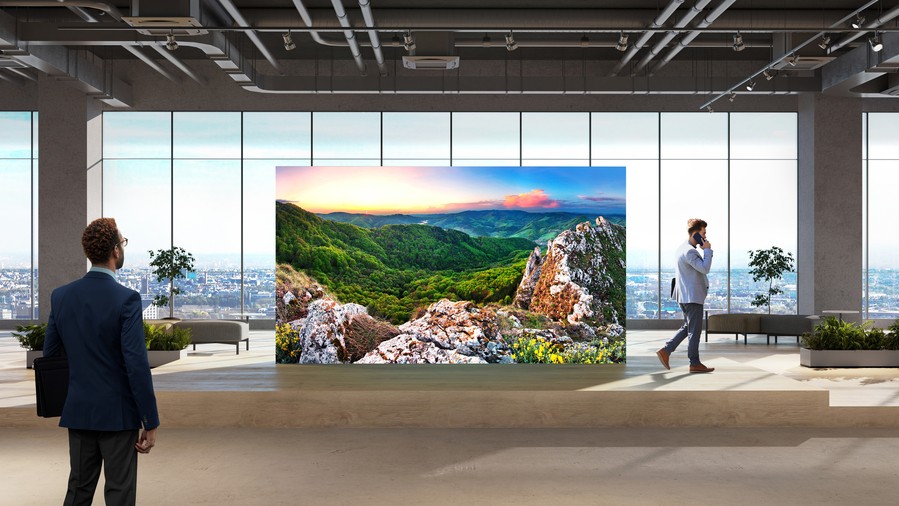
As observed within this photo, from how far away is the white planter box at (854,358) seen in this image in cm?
1084

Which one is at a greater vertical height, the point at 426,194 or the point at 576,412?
the point at 426,194

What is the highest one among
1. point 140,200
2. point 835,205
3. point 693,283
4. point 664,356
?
point 140,200

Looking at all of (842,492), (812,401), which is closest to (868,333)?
(812,401)

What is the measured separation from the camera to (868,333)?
1122 centimetres

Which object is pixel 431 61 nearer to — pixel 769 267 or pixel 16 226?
pixel 769 267

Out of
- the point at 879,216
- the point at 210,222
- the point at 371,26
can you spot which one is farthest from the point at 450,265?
the point at 879,216

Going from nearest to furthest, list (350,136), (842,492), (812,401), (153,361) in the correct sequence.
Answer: (842,492) → (812,401) → (153,361) → (350,136)

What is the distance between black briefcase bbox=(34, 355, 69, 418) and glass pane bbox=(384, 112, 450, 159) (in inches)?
566

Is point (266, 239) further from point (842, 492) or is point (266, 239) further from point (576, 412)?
point (842, 492)

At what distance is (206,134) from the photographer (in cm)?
1806

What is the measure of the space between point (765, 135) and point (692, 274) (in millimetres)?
11272

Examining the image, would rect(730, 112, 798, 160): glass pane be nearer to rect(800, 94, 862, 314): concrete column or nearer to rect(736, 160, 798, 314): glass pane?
rect(736, 160, 798, 314): glass pane

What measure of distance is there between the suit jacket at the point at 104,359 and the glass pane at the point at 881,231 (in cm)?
1841

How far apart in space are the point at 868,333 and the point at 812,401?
4760 mm
